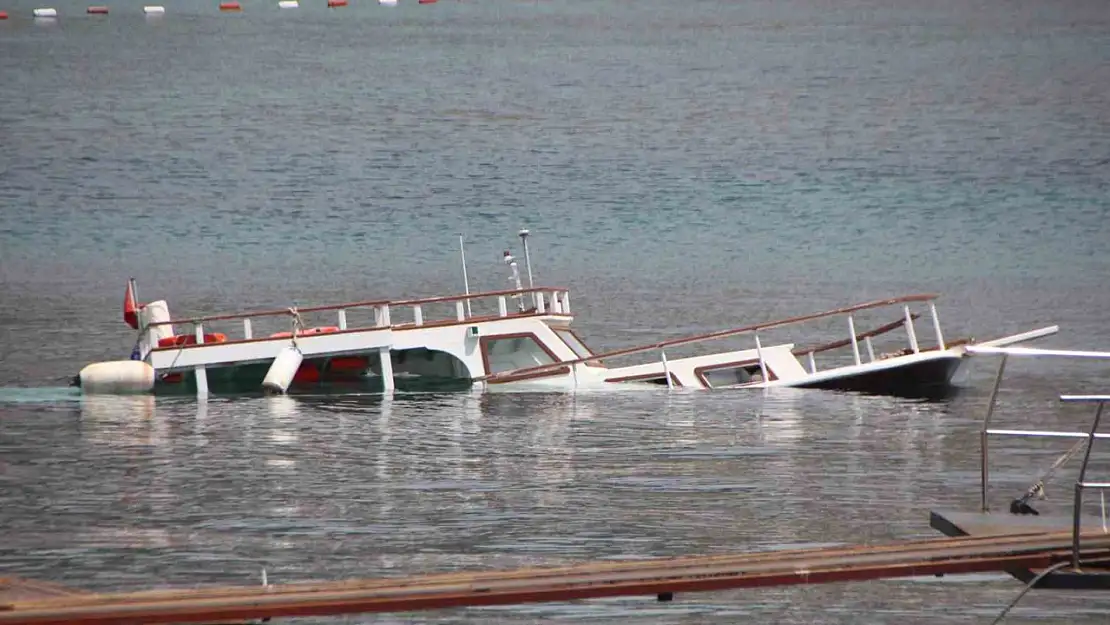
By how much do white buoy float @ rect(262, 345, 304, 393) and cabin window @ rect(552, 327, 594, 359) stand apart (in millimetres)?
5351

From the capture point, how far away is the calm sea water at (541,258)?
894 inches

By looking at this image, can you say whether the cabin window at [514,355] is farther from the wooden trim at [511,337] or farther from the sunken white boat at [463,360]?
the wooden trim at [511,337]

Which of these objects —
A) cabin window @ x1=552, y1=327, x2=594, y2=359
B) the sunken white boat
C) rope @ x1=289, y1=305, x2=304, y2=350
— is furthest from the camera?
cabin window @ x1=552, y1=327, x2=594, y2=359

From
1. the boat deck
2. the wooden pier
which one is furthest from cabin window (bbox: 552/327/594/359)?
the wooden pier

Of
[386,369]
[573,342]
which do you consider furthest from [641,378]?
[386,369]

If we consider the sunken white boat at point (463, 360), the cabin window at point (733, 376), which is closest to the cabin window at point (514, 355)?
the sunken white boat at point (463, 360)

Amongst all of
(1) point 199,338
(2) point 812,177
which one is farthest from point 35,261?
(2) point 812,177

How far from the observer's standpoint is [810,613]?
18766 mm

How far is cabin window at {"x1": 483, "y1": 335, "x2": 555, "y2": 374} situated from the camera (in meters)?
36.5

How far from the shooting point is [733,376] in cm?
3722

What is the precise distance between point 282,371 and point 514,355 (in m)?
5.06

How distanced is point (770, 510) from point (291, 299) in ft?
109

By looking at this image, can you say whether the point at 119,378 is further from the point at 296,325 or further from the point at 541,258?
the point at 541,258

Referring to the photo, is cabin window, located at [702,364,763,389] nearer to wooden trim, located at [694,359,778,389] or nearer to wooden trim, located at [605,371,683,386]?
wooden trim, located at [694,359,778,389]
